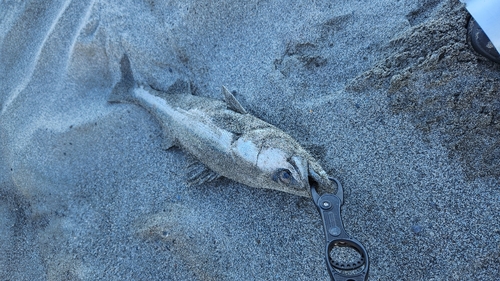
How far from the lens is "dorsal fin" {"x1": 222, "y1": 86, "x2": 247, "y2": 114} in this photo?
3.36 metres

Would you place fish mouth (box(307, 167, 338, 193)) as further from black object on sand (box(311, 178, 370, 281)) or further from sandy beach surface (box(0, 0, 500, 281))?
sandy beach surface (box(0, 0, 500, 281))

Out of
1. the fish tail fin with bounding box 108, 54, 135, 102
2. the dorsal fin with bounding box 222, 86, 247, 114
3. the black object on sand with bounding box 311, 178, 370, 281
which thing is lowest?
A: the black object on sand with bounding box 311, 178, 370, 281

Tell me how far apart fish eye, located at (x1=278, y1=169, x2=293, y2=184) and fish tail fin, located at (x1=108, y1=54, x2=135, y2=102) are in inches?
77.6

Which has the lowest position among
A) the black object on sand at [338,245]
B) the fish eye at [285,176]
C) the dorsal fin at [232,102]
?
the black object on sand at [338,245]

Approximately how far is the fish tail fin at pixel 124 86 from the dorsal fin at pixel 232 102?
3.74ft

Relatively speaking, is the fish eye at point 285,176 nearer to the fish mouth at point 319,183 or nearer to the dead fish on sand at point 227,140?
the dead fish on sand at point 227,140

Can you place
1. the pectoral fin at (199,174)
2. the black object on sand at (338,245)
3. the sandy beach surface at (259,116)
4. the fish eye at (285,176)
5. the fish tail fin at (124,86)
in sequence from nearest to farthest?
the black object on sand at (338,245), the sandy beach surface at (259,116), the fish eye at (285,176), the pectoral fin at (199,174), the fish tail fin at (124,86)

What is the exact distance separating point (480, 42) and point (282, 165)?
181 cm

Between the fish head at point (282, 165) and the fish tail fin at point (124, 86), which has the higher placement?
the fish tail fin at point (124, 86)

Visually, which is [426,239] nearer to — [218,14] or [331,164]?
[331,164]

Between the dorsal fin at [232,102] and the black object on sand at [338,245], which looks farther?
the dorsal fin at [232,102]

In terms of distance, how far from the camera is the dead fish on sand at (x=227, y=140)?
9.41 ft

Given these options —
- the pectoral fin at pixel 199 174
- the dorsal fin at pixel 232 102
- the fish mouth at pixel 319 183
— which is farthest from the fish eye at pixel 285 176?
the dorsal fin at pixel 232 102

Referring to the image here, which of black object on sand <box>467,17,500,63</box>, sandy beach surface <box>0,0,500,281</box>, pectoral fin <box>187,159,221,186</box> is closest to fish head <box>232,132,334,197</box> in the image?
sandy beach surface <box>0,0,500,281</box>
